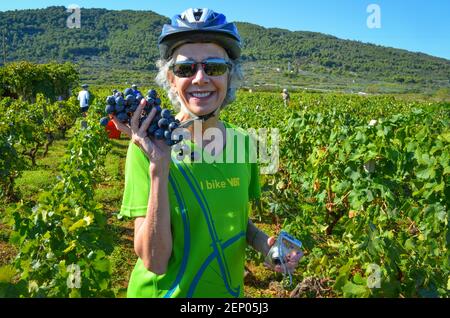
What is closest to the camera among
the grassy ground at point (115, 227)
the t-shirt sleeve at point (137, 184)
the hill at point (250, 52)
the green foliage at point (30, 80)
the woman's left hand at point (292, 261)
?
Answer: the t-shirt sleeve at point (137, 184)

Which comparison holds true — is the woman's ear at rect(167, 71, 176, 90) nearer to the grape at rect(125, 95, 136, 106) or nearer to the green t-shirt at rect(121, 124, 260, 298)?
the green t-shirt at rect(121, 124, 260, 298)

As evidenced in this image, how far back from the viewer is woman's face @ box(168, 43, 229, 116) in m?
1.79

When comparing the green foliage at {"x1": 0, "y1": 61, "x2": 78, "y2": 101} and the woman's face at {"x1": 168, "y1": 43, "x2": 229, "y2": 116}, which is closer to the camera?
the woman's face at {"x1": 168, "y1": 43, "x2": 229, "y2": 116}

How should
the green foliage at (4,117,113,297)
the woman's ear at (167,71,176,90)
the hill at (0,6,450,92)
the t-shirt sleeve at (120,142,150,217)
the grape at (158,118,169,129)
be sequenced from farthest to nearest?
the hill at (0,6,450,92) → the green foliage at (4,117,113,297) → the woman's ear at (167,71,176,90) → the t-shirt sleeve at (120,142,150,217) → the grape at (158,118,169,129)

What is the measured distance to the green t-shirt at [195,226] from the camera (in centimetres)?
162

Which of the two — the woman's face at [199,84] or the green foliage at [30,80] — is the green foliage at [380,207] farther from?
the green foliage at [30,80]

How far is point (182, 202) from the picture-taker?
1723mm

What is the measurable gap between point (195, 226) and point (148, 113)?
524 millimetres

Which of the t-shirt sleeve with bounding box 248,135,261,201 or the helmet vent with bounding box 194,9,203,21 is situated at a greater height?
the helmet vent with bounding box 194,9,203,21

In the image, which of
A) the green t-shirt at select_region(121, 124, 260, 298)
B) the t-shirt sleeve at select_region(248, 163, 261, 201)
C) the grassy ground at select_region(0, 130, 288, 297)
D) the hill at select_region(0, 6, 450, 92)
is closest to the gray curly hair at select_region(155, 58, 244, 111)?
the green t-shirt at select_region(121, 124, 260, 298)

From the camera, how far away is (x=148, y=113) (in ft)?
4.92

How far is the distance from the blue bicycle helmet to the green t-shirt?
44cm

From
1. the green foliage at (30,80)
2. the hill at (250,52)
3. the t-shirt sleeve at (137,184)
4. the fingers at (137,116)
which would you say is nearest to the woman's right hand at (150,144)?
the fingers at (137,116)
